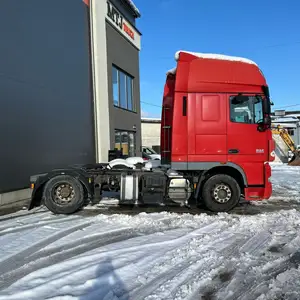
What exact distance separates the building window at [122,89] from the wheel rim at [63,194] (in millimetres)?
9497

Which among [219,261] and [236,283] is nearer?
[236,283]

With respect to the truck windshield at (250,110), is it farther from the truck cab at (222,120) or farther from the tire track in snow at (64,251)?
the tire track in snow at (64,251)

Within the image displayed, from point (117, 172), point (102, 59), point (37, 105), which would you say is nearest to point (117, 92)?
point (102, 59)

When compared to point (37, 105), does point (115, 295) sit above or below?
below

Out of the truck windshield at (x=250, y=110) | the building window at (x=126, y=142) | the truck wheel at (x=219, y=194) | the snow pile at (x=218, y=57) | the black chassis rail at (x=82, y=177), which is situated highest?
the snow pile at (x=218, y=57)

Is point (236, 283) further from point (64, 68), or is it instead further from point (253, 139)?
point (64, 68)

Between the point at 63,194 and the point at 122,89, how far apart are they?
36.6 feet

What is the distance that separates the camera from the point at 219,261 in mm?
4793

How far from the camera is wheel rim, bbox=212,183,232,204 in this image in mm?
8188

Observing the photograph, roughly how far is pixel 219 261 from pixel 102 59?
479 inches

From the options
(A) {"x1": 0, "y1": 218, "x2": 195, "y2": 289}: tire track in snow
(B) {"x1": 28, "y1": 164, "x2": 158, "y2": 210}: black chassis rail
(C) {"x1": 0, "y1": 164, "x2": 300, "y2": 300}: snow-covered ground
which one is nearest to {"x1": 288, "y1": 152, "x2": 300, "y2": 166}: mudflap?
(C) {"x1": 0, "y1": 164, "x2": 300, "y2": 300}: snow-covered ground

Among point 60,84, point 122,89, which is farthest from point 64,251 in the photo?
point 122,89

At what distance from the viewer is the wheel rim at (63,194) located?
8234 mm

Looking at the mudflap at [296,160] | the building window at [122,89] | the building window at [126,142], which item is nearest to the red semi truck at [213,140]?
the building window at [126,142]
